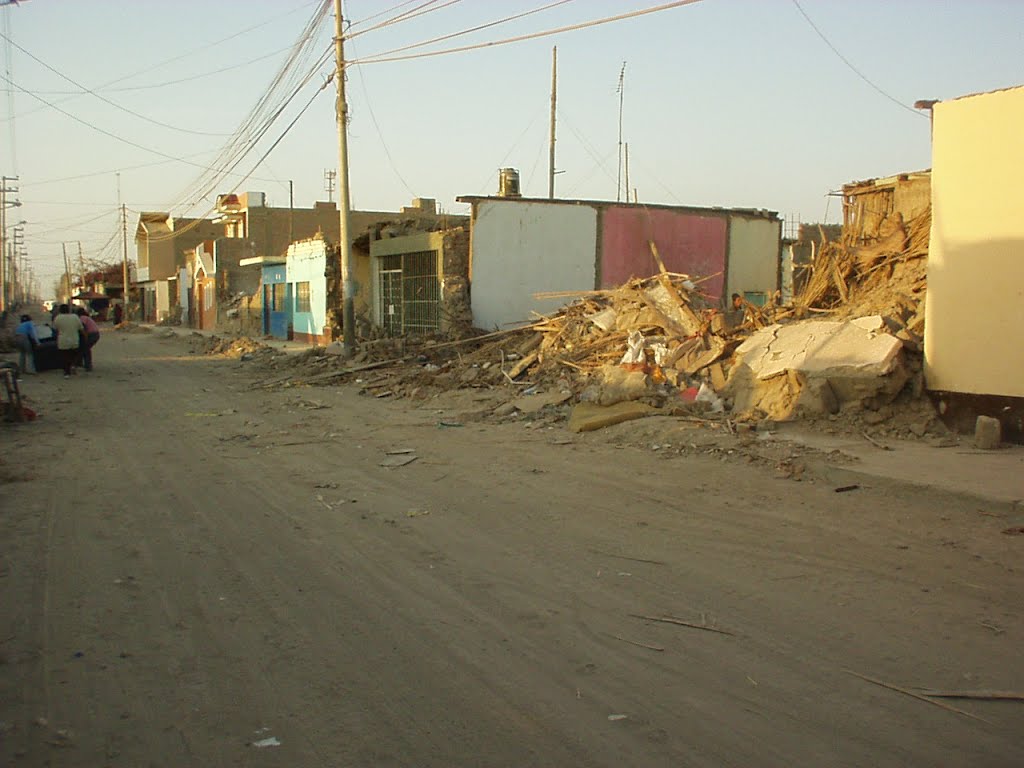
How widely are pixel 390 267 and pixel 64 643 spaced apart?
22022 mm

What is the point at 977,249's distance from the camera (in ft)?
32.2

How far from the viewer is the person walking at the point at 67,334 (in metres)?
20.7

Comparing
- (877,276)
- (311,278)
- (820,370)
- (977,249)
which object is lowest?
(820,370)

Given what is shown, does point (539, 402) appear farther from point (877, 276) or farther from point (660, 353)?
point (877, 276)

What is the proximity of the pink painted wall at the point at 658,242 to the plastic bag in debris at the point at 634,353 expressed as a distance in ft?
28.5

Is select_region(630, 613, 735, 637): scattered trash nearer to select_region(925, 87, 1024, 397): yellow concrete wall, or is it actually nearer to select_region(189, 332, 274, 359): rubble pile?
select_region(925, 87, 1024, 397): yellow concrete wall

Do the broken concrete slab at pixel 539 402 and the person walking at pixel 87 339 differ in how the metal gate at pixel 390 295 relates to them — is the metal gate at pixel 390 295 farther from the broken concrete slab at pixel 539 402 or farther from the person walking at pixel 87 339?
the broken concrete slab at pixel 539 402

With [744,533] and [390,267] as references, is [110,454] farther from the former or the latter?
[390,267]

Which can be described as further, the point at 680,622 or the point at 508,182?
the point at 508,182

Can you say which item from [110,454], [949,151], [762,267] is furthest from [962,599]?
[762,267]

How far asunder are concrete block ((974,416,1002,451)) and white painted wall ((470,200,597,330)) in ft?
44.2

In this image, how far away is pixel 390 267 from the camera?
26047mm

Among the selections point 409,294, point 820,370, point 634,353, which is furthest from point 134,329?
point 820,370

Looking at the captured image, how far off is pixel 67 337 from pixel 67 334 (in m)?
0.08
